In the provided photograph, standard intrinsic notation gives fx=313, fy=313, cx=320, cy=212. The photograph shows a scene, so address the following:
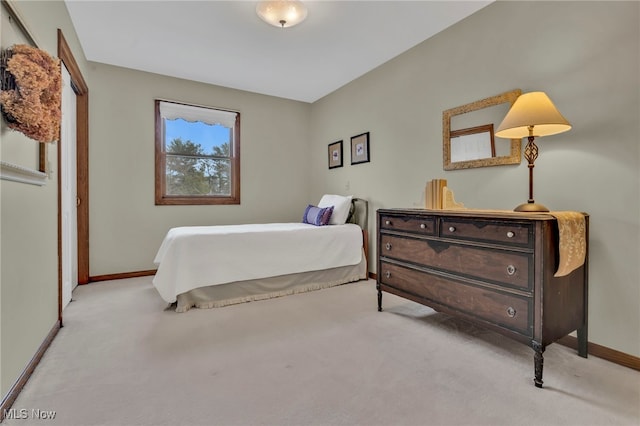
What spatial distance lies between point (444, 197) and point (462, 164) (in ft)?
2.11

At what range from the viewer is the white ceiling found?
8.67 ft

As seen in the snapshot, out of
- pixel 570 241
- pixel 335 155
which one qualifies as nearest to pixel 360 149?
pixel 335 155

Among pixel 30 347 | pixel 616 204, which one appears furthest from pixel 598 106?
pixel 30 347

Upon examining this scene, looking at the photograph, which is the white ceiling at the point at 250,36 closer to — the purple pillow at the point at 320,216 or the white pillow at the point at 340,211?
the white pillow at the point at 340,211

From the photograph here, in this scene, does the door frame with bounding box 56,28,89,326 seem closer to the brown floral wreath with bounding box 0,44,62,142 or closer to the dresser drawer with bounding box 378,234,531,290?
the brown floral wreath with bounding box 0,44,62,142

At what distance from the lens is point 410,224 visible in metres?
2.46

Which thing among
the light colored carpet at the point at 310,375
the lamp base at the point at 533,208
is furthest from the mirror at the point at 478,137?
the light colored carpet at the point at 310,375

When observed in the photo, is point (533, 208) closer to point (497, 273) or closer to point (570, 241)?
point (570, 241)

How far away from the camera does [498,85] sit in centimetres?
254

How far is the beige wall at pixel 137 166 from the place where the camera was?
3814 mm

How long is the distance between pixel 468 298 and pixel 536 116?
1.18 m

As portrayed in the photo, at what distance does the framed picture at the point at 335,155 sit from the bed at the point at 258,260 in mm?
781

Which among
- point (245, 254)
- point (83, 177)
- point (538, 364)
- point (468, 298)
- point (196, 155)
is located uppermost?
point (196, 155)

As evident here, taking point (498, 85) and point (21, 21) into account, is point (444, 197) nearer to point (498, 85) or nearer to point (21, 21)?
point (498, 85)
